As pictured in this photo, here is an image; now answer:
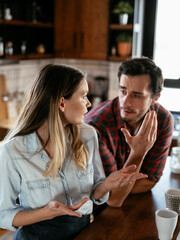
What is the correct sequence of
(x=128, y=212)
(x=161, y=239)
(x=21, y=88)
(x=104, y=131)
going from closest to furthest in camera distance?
(x=161, y=239)
(x=128, y=212)
(x=104, y=131)
(x=21, y=88)

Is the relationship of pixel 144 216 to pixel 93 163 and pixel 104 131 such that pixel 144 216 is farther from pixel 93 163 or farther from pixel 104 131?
pixel 104 131

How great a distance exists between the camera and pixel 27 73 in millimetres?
3996

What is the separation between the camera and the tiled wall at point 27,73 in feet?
12.0

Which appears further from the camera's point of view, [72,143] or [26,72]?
[26,72]

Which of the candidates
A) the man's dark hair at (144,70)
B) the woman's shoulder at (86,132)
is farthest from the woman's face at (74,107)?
the man's dark hair at (144,70)

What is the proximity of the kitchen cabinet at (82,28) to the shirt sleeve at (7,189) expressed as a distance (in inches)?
108

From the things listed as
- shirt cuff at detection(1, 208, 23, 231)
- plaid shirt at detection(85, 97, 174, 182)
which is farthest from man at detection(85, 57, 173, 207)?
shirt cuff at detection(1, 208, 23, 231)

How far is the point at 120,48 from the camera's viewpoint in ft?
12.0

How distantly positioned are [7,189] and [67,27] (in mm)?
Result: 3001

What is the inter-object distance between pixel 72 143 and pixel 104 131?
300 millimetres

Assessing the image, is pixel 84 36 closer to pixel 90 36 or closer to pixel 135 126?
pixel 90 36

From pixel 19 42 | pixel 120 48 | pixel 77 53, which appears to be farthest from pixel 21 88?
pixel 120 48

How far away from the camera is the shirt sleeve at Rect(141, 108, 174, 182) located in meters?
1.68

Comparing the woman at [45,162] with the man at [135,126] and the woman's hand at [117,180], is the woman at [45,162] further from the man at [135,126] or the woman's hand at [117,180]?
the man at [135,126]
